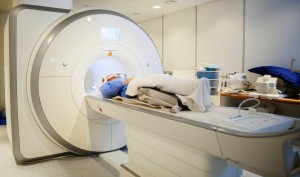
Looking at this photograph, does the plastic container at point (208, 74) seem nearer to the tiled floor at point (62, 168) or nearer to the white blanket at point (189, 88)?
the tiled floor at point (62, 168)

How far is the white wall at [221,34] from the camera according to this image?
3492 mm

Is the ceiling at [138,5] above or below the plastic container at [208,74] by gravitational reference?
above

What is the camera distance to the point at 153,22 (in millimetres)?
5184

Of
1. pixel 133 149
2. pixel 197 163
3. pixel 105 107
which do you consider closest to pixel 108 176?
pixel 133 149

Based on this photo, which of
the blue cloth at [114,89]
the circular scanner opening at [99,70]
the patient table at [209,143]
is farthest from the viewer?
the circular scanner opening at [99,70]

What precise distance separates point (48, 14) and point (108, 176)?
145 centimetres

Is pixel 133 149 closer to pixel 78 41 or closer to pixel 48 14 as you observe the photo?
pixel 78 41

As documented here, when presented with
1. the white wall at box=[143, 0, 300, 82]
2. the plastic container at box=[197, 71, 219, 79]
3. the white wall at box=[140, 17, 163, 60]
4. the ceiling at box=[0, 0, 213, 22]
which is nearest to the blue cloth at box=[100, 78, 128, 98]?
the plastic container at box=[197, 71, 219, 79]

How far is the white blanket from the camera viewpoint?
129 cm

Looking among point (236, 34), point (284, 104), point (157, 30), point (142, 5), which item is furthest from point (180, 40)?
point (284, 104)

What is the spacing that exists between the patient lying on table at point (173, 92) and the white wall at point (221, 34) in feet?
7.83

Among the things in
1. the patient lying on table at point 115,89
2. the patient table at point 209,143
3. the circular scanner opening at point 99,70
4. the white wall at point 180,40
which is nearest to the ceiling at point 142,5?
the white wall at point 180,40

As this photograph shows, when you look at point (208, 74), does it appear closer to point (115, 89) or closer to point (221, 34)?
point (221, 34)

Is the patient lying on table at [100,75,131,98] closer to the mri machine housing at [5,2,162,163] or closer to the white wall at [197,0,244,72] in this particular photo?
the mri machine housing at [5,2,162,163]
